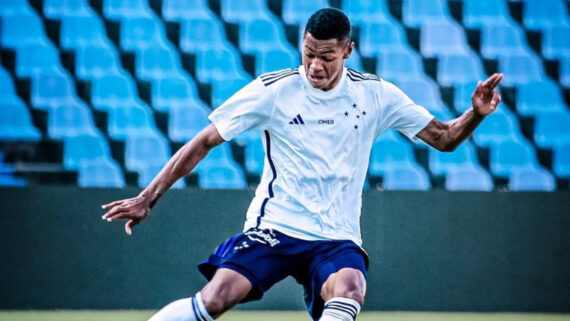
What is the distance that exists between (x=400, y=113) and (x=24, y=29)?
530 cm

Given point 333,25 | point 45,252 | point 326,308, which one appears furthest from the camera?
point 45,252

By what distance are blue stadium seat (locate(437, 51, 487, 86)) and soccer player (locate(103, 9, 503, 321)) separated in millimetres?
4873

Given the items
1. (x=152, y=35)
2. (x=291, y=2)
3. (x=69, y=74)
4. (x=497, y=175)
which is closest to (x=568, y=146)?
(x=497, y=175)

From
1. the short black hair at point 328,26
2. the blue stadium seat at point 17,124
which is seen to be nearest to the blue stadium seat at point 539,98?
the blue stadium seat at point 17,124

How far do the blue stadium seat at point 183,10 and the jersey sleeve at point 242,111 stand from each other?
4.87 meters

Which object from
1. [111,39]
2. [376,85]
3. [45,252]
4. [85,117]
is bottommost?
[45,252]

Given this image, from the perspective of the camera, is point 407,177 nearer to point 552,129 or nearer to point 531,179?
point 531,179

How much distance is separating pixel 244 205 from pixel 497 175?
8.47ft

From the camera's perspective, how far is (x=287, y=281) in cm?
752

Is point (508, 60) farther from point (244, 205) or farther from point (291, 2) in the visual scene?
point (244, 205)

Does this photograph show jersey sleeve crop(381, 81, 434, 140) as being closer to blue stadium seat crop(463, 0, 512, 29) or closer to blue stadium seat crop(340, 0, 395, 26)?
blue stadium seat crop(340, 0, 395, 26)

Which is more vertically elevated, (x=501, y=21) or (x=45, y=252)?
(x=501, y=21)

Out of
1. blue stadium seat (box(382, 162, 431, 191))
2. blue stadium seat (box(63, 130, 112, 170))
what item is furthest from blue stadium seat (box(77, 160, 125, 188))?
blue stadium seat (box(382, 162, 431, 191))

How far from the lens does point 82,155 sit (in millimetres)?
8281
